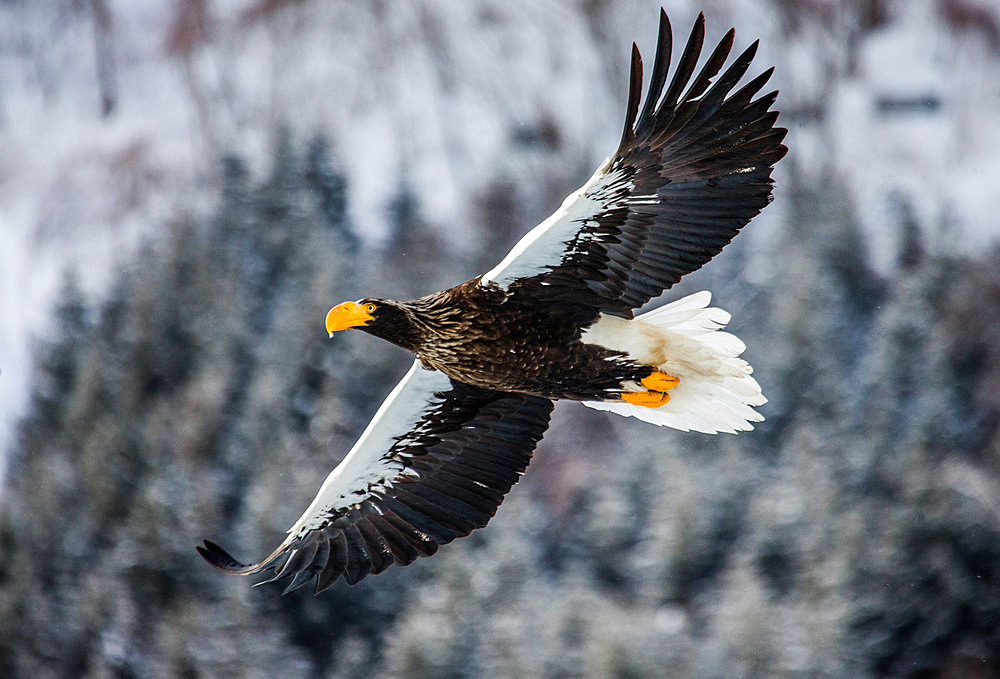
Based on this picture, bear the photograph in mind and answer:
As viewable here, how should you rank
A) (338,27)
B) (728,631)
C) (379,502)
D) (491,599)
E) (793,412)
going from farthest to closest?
(338,27)
(793,412)
(491,599)
(728,631)
(379,502)

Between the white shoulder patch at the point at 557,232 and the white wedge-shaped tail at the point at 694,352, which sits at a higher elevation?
the white shoulder patch at the point at 557,232

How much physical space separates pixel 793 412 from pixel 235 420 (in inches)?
159

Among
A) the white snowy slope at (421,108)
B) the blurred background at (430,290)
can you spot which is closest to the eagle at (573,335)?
the blurred background at (430,290)

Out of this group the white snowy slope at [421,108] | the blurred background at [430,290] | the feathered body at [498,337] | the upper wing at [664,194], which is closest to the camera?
the upper wing at [664,194]

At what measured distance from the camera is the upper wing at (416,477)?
10.7 ft

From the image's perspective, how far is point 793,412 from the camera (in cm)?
756

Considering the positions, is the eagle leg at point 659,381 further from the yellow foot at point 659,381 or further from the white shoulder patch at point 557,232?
the white shoulder patch at point 557,232

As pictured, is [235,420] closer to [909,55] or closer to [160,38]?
[160,38]

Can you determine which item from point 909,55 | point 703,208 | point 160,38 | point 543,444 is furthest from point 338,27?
A: point 703,208

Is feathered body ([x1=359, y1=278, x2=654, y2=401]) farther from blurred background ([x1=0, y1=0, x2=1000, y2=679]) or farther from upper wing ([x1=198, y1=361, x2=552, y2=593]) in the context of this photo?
blurred background ([x1=0, y1=0, x2=1000, y2=679])

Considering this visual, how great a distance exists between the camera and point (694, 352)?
2936 millimetres

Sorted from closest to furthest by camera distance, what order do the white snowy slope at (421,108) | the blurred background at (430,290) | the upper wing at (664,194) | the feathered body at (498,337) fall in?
1. the upper wing at (664,194)
2. the feathered body at (498,337)
3. the blurred background at (430,290)
4. the white snowy slope at (421,108)

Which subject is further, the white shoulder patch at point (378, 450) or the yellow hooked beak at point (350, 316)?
the white shoulder patch at point (378, 450)

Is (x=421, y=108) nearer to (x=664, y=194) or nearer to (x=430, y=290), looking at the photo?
(x=430, y=290)
